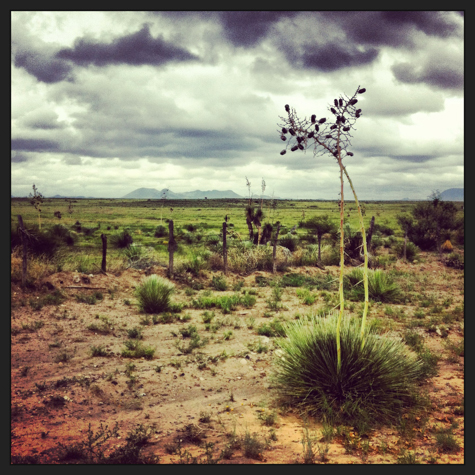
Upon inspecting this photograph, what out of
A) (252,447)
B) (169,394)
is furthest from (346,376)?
(169,394)

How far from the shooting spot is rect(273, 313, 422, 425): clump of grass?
4.70 m

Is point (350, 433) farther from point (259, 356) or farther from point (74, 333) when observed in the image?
point (74, 333)

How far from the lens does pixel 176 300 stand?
12188mm

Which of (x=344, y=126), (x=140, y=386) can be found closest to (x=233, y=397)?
(x=140, y=386)

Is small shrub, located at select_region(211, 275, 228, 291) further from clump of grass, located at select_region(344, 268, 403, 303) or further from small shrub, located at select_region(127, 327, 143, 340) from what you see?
small shrub, located at select_region(127, 327, 143, 340)

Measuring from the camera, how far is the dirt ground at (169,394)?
4.02m

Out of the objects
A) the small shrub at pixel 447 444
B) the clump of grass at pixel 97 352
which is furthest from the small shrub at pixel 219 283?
the small shrub at pixel 447 444

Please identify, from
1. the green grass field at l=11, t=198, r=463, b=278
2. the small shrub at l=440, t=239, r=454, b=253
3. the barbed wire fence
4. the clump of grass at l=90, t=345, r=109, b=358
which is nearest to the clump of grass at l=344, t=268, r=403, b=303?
the green grass field at l=11, t=198, r=463, b=278

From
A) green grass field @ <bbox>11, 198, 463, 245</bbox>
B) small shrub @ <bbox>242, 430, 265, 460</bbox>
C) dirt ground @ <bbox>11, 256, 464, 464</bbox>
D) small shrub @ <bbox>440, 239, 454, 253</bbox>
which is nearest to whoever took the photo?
small shrub @ <bbox>242, 430, 265, 460</bbox>

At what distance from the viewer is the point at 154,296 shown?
10.6 meters

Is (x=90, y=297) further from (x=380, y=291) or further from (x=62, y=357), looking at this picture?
(x=380, y=291)

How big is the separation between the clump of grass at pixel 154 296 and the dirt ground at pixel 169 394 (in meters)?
0.77

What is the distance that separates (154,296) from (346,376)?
6928 mm

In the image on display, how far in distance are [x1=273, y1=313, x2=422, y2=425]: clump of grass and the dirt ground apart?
0.26 metres
